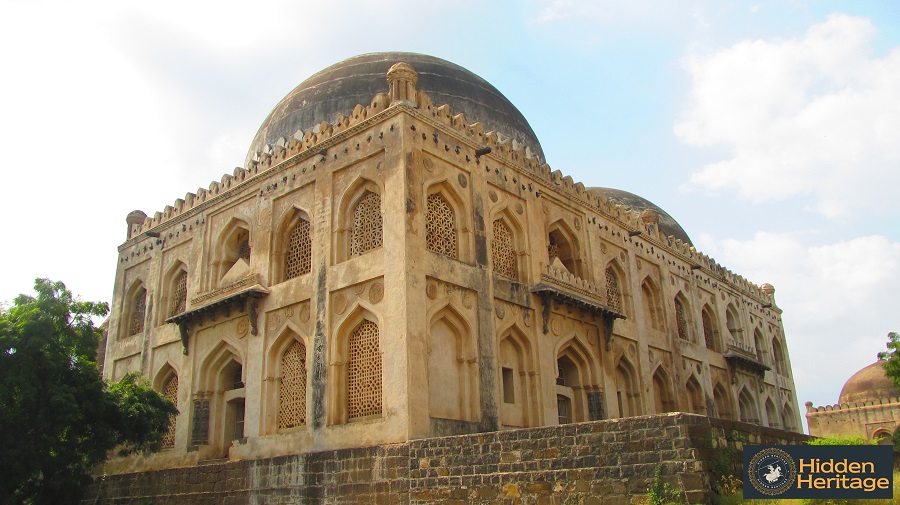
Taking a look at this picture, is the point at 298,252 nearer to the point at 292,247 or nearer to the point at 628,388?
the point at 292,247

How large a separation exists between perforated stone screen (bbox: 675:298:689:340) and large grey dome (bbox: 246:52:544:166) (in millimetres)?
6367

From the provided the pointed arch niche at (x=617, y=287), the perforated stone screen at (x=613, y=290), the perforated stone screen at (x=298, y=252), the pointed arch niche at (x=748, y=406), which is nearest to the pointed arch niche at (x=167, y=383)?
the perforated stone screen at (x=298, y=252)

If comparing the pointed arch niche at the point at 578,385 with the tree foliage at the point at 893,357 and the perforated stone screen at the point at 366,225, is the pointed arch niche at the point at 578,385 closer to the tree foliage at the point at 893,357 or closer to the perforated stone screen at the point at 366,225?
the perforated stone screen at the point at 366,225

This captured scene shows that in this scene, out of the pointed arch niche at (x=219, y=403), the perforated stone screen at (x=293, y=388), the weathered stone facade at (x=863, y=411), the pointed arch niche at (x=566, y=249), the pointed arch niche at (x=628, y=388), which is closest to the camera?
the perforated stone screen at (x=293, y=388)

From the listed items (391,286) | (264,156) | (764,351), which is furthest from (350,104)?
(764,351)

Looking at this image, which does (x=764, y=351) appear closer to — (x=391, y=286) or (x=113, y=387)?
(x=391, y=286)

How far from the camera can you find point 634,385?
18312 mm

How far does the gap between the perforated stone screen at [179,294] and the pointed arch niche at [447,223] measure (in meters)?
7.35

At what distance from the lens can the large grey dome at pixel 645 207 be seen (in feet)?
86.3

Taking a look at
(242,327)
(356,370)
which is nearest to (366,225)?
(356,370)

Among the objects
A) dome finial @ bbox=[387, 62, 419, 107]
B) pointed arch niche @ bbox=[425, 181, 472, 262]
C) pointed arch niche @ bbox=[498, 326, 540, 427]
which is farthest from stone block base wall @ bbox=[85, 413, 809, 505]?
dome finial @ bbox=[387, 62, 419, 107]

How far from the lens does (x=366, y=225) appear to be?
1420 centimetres

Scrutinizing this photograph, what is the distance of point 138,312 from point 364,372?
9.13 metres

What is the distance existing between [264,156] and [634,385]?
33.7ft
